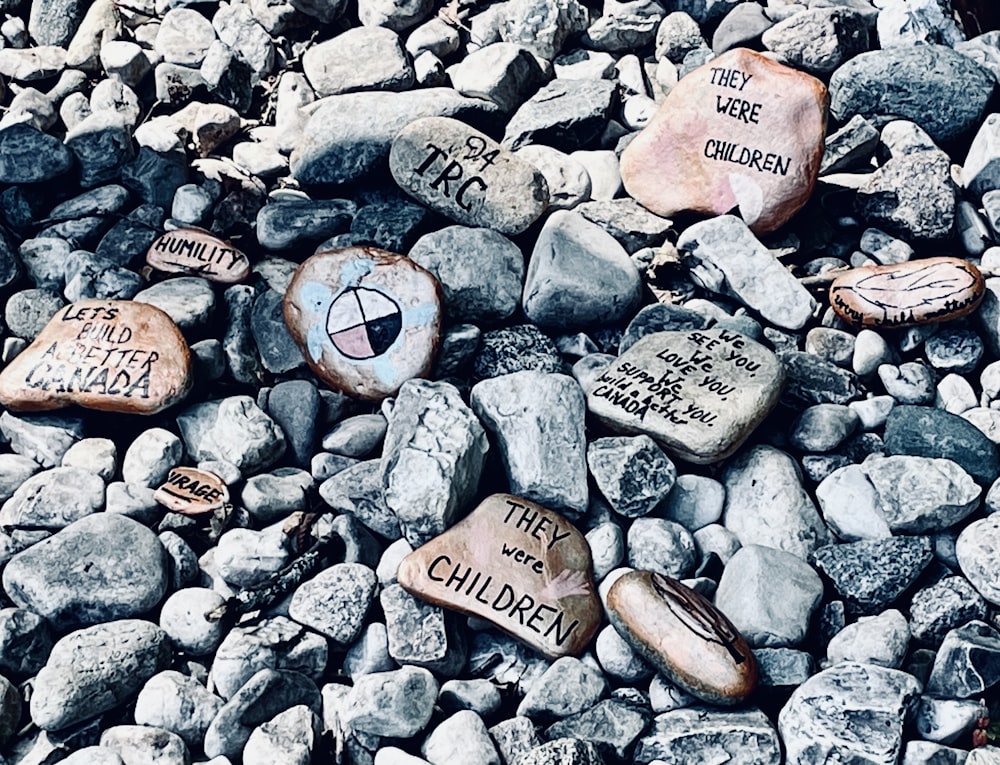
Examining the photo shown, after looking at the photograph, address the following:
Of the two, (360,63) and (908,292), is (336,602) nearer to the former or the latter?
(908,292)

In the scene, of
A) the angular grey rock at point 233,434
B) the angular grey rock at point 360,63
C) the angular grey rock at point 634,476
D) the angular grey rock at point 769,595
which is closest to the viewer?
the angular grey rock at point 769,595

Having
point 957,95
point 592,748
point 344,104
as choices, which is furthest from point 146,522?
point 957,95

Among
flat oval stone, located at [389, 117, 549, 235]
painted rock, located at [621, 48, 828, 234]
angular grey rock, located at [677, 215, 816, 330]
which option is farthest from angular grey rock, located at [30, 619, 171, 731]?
painted rock, located at [621, 48, 828, 234]

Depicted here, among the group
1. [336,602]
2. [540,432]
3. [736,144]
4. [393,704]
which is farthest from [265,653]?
[736,144]

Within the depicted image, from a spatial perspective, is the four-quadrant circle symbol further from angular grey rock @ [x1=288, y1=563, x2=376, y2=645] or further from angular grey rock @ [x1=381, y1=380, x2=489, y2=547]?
angular grey rock @ [x1=288, y1=563, x2=376, y2=645]

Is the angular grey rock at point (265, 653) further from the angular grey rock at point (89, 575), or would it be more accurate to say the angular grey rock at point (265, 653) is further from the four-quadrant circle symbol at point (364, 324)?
the four-quadrant circle symbol at point (364, 324)

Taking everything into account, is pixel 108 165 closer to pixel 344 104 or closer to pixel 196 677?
pixel 344 104

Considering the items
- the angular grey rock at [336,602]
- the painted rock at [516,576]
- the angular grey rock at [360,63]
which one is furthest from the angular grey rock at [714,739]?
the angular grey rock at [360,63]
